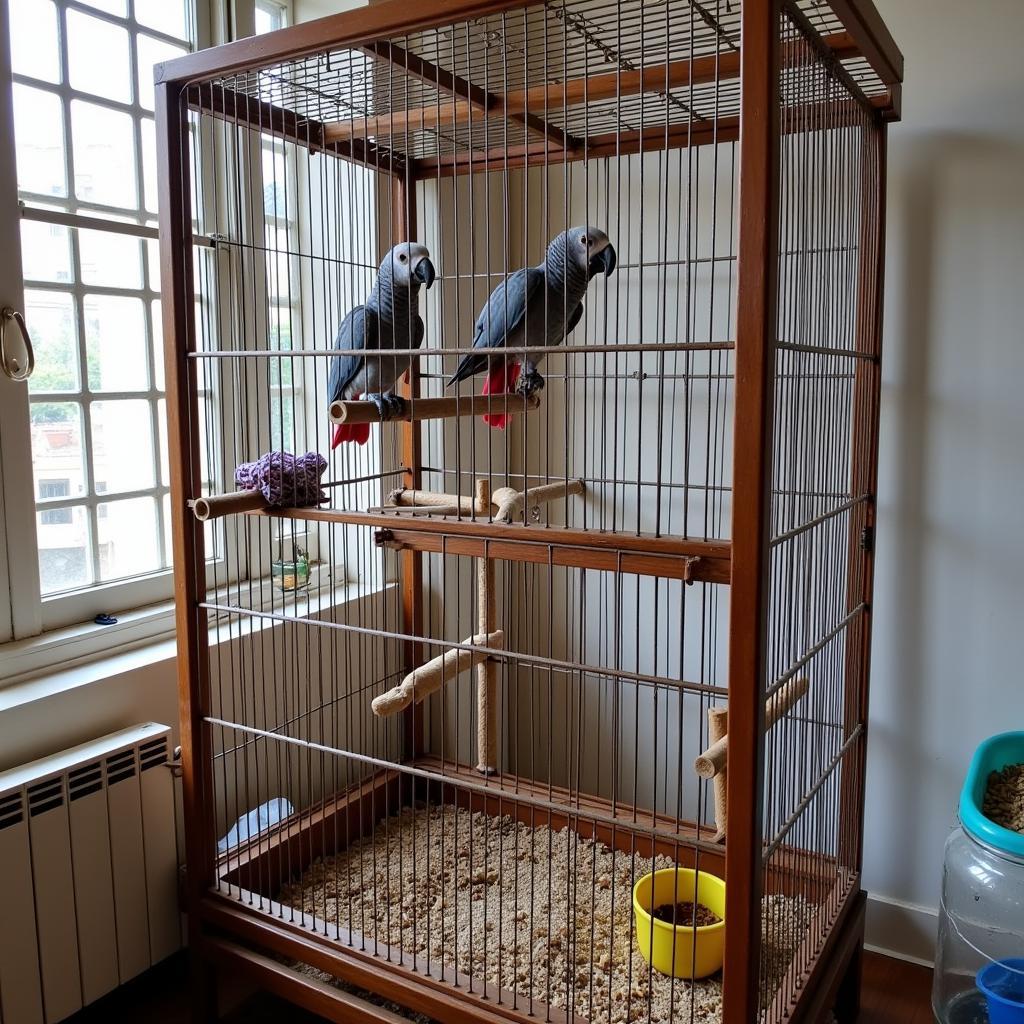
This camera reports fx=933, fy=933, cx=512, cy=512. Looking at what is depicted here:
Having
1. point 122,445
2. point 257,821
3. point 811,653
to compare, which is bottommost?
point 257,821

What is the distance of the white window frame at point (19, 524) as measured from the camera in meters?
1.57

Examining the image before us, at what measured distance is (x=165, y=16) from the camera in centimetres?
189

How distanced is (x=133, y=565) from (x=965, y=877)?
1.64 metres

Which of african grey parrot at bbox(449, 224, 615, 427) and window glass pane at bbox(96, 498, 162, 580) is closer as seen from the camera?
african grey parrot at bbox(449, 224, 615, 427)

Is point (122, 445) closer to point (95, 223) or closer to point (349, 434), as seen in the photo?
point (95, 223)

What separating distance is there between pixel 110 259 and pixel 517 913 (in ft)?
4.75

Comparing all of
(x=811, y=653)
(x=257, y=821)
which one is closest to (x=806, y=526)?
(x=811, y=653)

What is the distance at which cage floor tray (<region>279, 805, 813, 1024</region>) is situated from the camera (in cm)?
146

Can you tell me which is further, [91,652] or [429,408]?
[91,652]

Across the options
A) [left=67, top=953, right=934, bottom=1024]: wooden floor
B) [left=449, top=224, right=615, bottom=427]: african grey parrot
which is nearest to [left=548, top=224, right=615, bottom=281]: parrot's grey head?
[left=449, top=224, right=615, bottom=427]: african grey parrot

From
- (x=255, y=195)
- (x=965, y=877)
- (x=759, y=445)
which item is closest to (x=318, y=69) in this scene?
(x=255, y=195)

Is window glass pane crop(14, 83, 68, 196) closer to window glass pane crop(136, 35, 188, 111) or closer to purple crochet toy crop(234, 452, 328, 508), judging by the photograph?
window glass pane crop(136, 35, 188, 111)

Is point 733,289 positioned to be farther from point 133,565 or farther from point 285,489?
point 133,565

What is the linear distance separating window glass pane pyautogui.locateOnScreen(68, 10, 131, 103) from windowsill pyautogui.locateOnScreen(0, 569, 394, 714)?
101 cm
